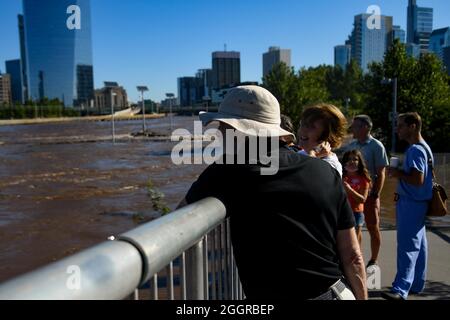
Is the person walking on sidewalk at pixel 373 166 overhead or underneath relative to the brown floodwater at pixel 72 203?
overhead

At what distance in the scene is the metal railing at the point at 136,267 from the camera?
88 centimetres

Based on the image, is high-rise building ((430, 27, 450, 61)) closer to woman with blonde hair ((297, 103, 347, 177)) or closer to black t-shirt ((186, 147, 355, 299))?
woman with blonde hair ((297, 103, 347, 177))

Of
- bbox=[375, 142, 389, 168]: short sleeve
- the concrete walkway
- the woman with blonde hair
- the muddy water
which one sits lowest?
the muddy water

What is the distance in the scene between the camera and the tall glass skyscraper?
94.7m

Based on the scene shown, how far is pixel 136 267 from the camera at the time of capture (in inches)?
44.3

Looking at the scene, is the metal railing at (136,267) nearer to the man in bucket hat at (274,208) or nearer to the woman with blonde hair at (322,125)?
the man in bucket hat at (274,208)

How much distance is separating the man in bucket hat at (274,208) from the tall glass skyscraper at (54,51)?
54.6 m

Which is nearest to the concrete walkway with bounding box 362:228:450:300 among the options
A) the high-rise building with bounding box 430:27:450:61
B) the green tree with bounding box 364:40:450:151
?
the green tree with bounding box 364:40:450:151

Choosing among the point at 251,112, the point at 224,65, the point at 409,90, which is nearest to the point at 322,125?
the point at 251,112

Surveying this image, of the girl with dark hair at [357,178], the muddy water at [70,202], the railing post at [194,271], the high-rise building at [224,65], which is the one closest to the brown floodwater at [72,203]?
the muddy water at [70,202]

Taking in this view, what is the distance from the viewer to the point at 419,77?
22.5m

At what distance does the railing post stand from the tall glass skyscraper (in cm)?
5481
